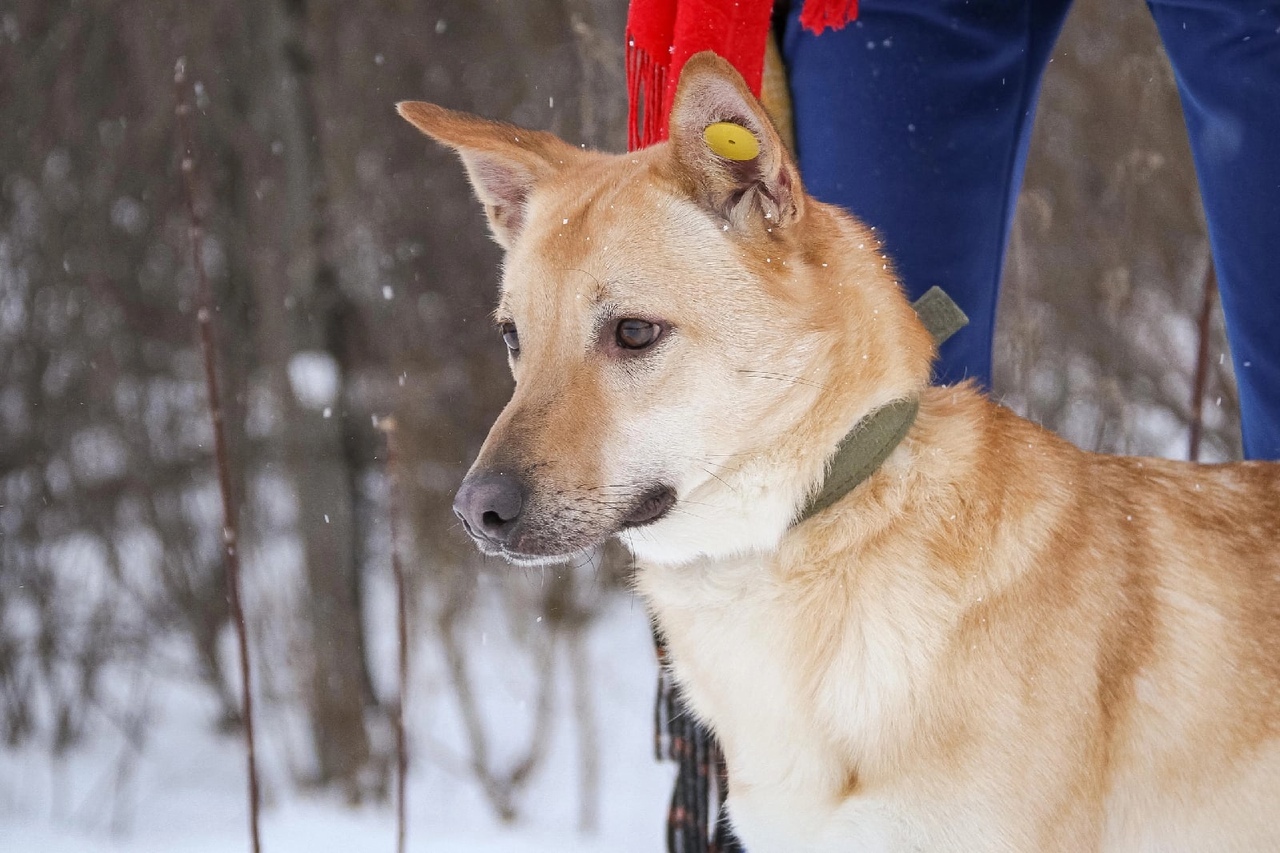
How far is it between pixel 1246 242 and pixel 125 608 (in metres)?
5.48

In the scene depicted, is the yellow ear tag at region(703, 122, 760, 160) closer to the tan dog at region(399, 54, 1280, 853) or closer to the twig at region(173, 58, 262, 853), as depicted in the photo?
the tan dog at region(399, 54, 1280, 853)

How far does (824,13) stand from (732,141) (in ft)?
1.78

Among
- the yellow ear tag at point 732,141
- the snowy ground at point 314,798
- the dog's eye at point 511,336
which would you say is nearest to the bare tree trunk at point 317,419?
the snowy ground at point 314,798

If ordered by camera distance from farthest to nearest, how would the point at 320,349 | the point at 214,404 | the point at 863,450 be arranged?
the point at 320,349, the point at 214,404, the point at 863,450

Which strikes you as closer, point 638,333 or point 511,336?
point 638,333

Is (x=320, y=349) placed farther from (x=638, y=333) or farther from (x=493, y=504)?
(x=493, y=504)

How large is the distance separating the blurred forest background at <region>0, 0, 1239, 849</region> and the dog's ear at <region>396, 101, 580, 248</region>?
9.50 feet

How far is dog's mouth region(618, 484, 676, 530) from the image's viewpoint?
2.00 metres

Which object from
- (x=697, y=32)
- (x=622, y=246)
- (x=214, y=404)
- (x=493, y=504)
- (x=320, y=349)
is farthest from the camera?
(x=320, y=349)

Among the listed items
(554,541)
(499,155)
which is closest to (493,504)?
(554,541)

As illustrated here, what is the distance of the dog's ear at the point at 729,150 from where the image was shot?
1.83m

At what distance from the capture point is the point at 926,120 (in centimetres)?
247

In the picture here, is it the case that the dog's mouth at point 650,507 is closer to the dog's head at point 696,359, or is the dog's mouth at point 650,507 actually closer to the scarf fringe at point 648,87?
the dog's head at point 696,359

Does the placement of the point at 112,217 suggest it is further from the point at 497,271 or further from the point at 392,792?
the point at 392,792
